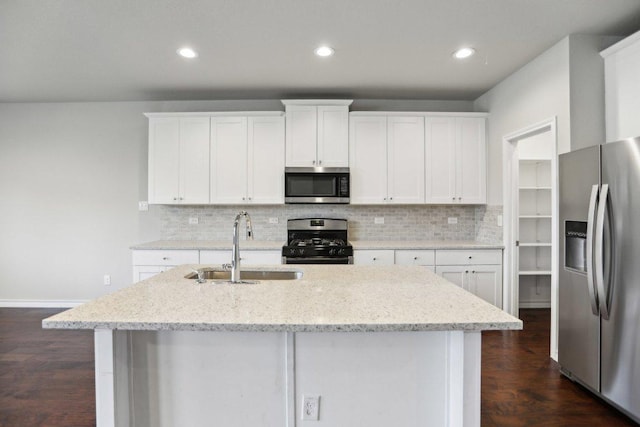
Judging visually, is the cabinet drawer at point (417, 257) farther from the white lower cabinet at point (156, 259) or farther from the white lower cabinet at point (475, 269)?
the white lower cabinet at point (156, 259)

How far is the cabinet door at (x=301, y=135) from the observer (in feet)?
12.6

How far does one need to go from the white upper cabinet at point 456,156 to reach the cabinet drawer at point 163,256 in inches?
107

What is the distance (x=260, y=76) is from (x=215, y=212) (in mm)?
1734

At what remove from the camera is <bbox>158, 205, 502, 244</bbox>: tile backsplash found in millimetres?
4215

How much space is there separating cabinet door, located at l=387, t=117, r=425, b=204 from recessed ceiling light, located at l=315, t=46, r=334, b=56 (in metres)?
1.26

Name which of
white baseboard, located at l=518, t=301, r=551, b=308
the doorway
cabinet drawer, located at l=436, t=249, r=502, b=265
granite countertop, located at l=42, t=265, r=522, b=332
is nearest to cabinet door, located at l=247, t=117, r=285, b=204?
cabinet drawer, located at l=436, t=249, r=502, b=265

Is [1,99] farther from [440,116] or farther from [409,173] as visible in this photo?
[440,116]

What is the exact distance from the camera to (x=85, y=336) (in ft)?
11.0

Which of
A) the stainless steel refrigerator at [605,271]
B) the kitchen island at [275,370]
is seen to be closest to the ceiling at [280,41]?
the stainless steel refrigerator at [605,271]

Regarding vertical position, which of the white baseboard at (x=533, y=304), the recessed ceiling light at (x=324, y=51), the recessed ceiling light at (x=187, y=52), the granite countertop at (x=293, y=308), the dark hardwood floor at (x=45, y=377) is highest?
the recessed ceiling light at (x=187, y=52)

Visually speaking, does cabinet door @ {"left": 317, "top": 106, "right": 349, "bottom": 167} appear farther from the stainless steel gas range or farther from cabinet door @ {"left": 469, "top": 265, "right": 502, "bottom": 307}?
cabinet door @ {"left": 469, "top": 265, "right": 502, "bottom": 307}

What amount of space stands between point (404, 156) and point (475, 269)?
1.46m

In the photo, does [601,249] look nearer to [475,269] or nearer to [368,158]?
[475,269]

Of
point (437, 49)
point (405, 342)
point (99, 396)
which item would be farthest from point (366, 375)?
point (437, 49)
